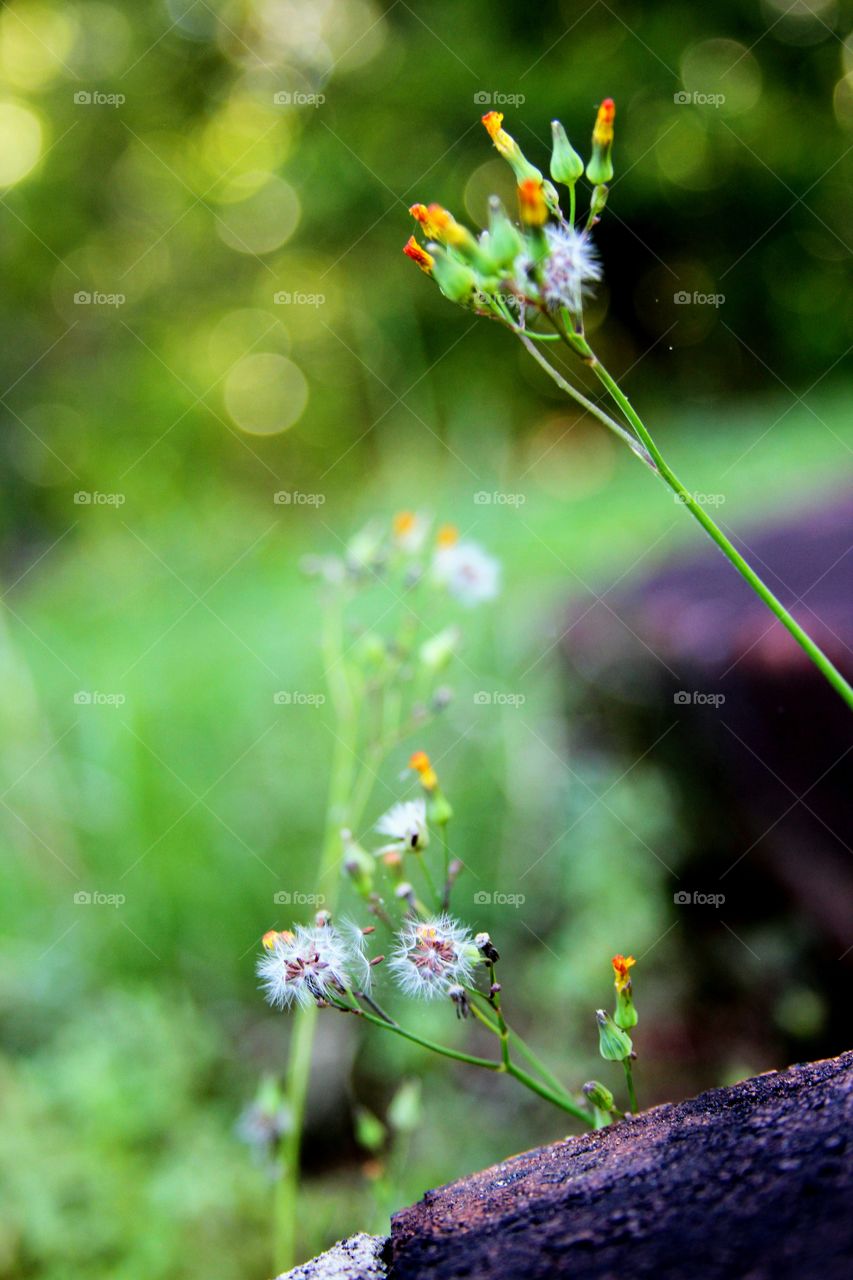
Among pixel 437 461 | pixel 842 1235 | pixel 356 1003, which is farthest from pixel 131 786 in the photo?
pixel 437 461

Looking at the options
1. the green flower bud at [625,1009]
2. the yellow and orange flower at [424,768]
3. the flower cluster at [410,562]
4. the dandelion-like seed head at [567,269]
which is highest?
the flower cluster at [410,562]

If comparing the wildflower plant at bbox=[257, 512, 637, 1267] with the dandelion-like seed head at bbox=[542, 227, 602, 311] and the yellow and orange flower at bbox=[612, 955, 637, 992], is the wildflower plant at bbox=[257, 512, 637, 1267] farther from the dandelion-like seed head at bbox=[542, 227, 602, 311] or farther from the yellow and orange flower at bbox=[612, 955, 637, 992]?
the dandelion-like seed head at bbox=[542, 227, 602, 311]

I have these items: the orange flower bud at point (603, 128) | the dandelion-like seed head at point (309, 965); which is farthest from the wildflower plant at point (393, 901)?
the orange flower bud at point (603, 128)

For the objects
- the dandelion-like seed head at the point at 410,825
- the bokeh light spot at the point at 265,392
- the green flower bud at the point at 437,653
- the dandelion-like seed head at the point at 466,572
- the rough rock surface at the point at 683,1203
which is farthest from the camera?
the bokeh light spot at the point at 265,392

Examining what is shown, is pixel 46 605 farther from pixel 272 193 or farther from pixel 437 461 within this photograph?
pixel 272 193

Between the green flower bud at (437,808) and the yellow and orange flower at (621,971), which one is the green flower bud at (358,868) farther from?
the yellow and orange flower at (621,971)

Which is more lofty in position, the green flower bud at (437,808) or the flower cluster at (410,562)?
the flower cluster at (410,562)

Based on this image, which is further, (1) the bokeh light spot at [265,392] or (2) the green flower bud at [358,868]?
(1) the bokeh light spot at [265,392]

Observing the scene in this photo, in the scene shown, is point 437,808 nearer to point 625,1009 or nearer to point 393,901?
point 625,1009
